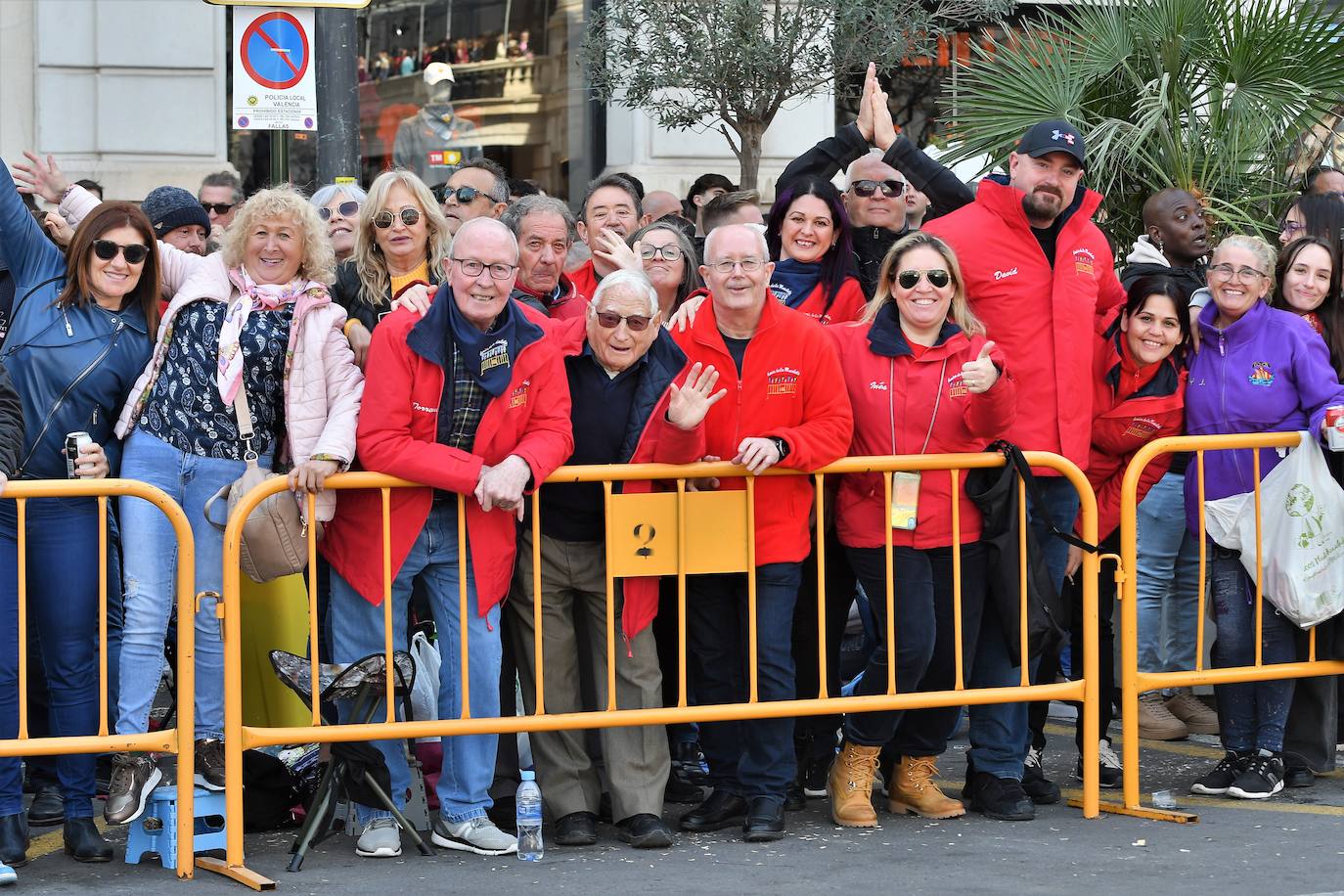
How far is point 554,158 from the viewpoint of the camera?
14.1 metres

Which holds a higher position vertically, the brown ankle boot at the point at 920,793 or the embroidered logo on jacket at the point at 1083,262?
the embroidered logo on jacket at the point at 1083,262

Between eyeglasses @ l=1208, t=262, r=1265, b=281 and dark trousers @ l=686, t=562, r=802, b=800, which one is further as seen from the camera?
eyeglasses @ l=1208, t=262, r=1265, b=281

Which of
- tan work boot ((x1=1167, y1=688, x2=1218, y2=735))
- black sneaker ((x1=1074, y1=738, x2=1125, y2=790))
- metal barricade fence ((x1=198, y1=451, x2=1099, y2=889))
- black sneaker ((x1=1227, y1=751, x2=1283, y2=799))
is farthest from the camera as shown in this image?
tan work boot ((x1=1167, y1=688, x2=1218, y2=735))

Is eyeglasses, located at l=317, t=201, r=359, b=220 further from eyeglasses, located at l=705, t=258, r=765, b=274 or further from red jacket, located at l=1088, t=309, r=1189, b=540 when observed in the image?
red jacket, located at l=1088, t=309, r=1189, b=540

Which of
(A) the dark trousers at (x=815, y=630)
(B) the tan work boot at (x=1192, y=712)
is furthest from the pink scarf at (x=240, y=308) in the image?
(B) the tan work boot at (x=1192, y=712)

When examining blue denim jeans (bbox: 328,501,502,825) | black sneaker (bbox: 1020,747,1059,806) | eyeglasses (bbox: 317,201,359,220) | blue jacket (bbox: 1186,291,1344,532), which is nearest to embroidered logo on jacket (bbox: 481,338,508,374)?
blue denim jeans (bbox: 328,501,502,825)

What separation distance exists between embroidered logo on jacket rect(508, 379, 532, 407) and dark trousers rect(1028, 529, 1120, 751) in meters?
2.19

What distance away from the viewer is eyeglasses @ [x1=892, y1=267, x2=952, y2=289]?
21.1 ft

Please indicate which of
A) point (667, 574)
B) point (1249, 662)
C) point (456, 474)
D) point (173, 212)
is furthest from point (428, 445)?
point (1249, 662)

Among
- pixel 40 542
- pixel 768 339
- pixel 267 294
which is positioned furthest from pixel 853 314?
pixel 40 542

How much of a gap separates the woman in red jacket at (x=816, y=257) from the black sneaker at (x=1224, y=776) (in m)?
2.19

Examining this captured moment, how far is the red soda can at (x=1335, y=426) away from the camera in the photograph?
6754 mm

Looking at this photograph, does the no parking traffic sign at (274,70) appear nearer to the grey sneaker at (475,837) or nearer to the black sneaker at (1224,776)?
the grey sneaker at (475,837)

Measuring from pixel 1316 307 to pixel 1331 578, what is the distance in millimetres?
1124
